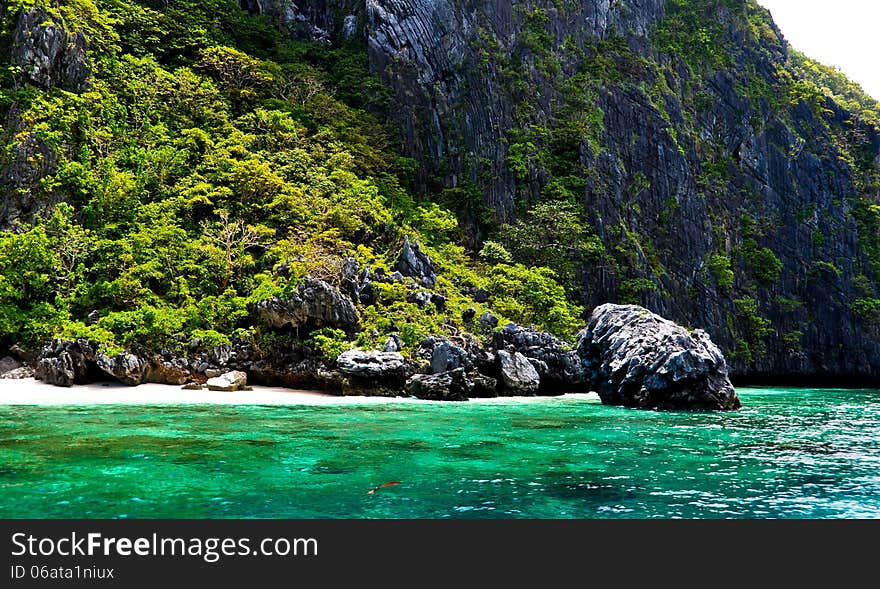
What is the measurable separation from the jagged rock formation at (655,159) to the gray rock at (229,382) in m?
23.0

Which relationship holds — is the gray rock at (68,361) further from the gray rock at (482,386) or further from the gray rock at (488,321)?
the gray rock at (488,321)

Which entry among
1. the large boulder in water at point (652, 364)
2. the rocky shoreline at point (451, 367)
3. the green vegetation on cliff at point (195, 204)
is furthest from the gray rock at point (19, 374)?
the large boulder in water at point (652, 364)

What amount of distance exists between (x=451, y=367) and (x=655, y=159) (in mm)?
33483

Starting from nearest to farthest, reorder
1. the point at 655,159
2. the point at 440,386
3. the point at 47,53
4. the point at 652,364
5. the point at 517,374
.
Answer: the point at 652,364 < the point at 440,386 < the point at 517,374 < the point at 47,53 < the point at 655,159

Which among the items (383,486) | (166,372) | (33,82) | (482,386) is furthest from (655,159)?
(383,486)

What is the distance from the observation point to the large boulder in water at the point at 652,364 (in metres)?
18.0

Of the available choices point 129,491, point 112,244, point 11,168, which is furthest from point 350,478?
point 11,168

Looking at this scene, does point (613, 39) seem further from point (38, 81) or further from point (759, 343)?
point (38, 81)

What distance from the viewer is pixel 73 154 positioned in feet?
90.8

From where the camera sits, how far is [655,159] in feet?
155

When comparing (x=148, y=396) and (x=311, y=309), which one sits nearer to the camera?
(x=148, y=396)

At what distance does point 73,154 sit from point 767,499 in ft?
102

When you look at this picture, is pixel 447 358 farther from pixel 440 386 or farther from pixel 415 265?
A: pixel 415 265

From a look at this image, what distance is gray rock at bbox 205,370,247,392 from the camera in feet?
67.9
